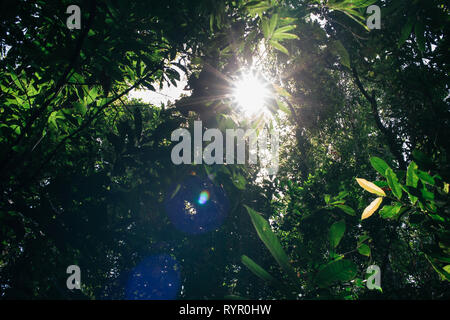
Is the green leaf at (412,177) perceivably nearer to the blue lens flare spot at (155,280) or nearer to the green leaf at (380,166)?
the green leaf at (380,166)

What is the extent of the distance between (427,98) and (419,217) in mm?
3609

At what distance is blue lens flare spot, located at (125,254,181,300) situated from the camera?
112 inches

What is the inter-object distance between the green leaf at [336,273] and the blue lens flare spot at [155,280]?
254 centimetres

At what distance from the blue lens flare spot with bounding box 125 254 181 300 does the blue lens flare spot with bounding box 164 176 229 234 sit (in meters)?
0.85

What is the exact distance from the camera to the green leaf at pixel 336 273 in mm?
667

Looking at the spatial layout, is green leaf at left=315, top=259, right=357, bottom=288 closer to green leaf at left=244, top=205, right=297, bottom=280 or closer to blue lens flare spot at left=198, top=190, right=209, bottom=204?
green leaf at left=244, top=205, right=297, bottom=280

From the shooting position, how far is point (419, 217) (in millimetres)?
986

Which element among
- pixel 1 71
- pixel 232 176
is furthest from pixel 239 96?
pixel 1 71

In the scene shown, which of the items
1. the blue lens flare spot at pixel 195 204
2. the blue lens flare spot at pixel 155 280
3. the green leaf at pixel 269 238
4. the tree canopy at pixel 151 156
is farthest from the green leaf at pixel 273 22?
the blue lens flare spot at pixel 155 280

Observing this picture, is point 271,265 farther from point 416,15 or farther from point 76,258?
point 416,15

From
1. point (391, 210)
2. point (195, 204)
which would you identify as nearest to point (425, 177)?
point (391, 210)

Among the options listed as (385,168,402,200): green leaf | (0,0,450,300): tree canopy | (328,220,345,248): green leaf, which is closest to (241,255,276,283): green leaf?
(0,0,450,300): tree canopy
